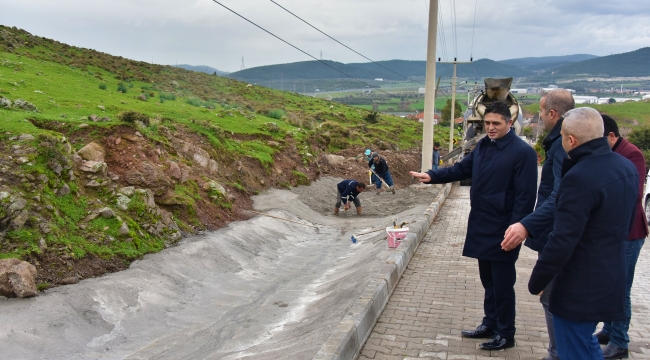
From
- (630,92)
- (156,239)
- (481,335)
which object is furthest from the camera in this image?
(630,92)

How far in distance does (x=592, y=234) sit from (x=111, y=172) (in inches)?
350

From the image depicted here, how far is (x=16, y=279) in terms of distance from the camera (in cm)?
690

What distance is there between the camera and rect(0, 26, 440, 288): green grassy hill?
808cm

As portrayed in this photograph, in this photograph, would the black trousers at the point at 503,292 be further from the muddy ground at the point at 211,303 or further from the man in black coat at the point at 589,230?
the muddy ground at the point at 211,303

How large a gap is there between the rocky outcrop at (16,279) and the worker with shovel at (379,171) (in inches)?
480

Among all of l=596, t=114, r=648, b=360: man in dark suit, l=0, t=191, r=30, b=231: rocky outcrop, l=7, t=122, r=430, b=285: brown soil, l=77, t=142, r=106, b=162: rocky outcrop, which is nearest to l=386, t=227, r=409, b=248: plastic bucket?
l=7, t=122, r=430, b=285: brown soil

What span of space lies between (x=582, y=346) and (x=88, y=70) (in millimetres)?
29193

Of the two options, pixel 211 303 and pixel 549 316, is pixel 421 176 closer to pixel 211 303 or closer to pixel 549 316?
pixel 549 316

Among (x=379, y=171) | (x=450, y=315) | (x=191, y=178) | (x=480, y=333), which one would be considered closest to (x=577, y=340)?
(x=480, y=333)

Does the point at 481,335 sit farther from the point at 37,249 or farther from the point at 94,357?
the point at 37,249

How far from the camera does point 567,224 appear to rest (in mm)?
3492

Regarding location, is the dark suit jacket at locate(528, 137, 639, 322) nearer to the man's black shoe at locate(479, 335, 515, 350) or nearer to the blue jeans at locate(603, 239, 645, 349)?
the blue jeans at locate(603, 239, 645, 349)

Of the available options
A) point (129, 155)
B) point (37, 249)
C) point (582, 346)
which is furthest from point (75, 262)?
point (582, 346)

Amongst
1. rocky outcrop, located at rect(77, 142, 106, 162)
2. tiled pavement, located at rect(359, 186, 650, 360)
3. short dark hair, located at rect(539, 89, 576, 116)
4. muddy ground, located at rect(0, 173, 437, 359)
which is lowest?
muddy ground, located at rect(0, 173, 437, 359)
